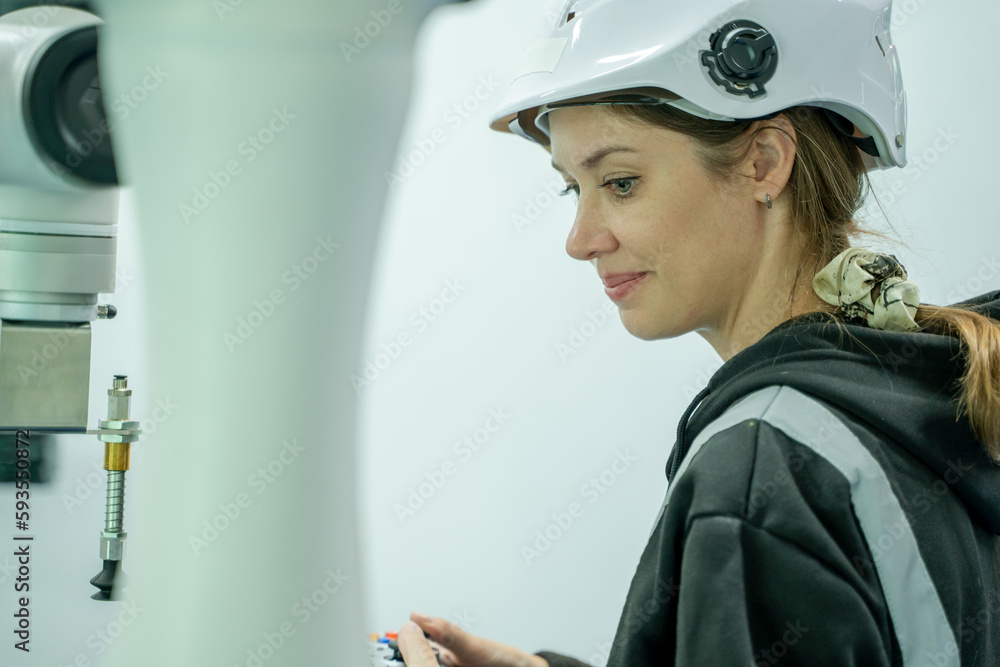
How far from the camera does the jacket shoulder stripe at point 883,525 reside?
1.79 feet

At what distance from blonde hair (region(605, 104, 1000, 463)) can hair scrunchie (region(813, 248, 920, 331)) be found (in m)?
0.03

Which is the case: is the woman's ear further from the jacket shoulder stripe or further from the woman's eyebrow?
the jacket shoulder stripe

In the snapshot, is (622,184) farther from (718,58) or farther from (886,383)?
(886,383)

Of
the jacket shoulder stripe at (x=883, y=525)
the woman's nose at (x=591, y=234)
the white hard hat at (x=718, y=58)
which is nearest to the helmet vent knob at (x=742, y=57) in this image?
the white hard hat at (x=718, y=58)

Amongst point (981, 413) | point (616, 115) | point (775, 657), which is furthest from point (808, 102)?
point (775, 657)

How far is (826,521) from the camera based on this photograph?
542mm

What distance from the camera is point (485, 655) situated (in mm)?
866

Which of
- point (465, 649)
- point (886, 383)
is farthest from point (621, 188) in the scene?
point (465, 649)

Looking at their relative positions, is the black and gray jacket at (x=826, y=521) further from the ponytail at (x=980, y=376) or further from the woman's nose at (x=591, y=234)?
the woman's nose at (x=591, y=234)

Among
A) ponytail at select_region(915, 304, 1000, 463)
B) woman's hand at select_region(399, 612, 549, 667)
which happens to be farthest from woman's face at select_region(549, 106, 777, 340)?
woman's hand at select_region(399, 612, 549, 667)

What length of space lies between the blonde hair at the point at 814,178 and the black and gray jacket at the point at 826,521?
4cm

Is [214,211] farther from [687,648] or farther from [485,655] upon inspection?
[485,655]

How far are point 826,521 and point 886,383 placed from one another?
0.38 ft

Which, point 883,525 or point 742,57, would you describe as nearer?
point 883,525
